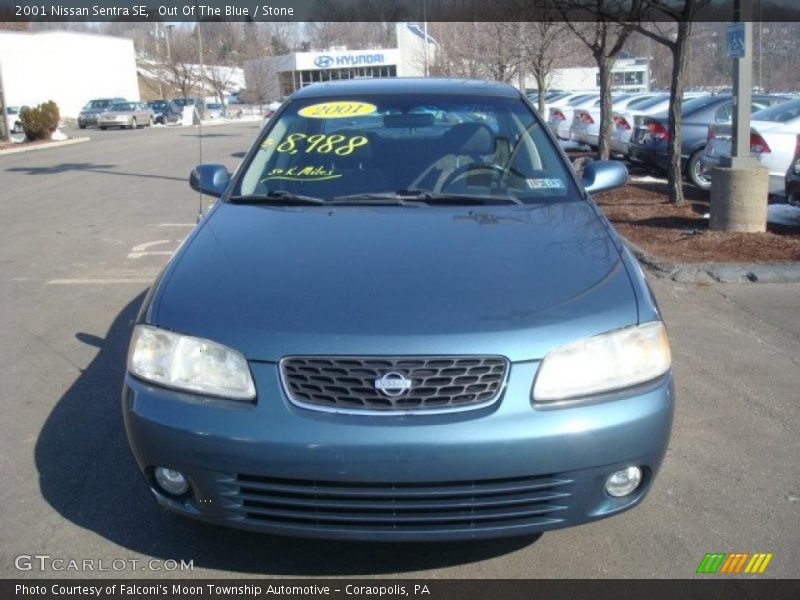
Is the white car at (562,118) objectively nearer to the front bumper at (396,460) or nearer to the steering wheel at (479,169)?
the steering wheel at (479,169)

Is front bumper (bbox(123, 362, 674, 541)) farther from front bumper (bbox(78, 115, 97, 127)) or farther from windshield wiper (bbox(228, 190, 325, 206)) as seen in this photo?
front bumper (bbox(78, 115, 97, 127))

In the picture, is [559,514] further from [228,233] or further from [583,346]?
[228,233]

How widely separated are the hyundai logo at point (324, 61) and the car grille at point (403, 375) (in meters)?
52.4

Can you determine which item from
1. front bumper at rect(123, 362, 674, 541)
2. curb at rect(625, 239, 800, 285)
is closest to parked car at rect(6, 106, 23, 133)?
curb at rect(625, 239, 800, 285)

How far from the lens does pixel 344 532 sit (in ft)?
8.97

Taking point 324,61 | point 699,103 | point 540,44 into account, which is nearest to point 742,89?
point 699,103

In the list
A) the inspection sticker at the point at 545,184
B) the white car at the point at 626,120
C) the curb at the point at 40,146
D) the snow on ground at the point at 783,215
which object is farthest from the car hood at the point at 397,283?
the curb at the point at 40,146

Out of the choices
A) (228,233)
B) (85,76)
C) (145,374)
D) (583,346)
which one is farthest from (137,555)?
(85,76)

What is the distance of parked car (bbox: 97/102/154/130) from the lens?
4675cm

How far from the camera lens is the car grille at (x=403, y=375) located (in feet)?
8.82

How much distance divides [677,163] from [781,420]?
671cm

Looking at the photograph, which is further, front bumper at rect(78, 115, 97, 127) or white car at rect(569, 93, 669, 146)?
front bumper at rect(78, 115, 97, 127)

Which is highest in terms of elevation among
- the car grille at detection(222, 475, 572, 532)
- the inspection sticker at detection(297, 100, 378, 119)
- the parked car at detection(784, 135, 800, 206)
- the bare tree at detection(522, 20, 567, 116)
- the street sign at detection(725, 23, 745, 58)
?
the bare tree at detection(522, 20, 567, 116)
